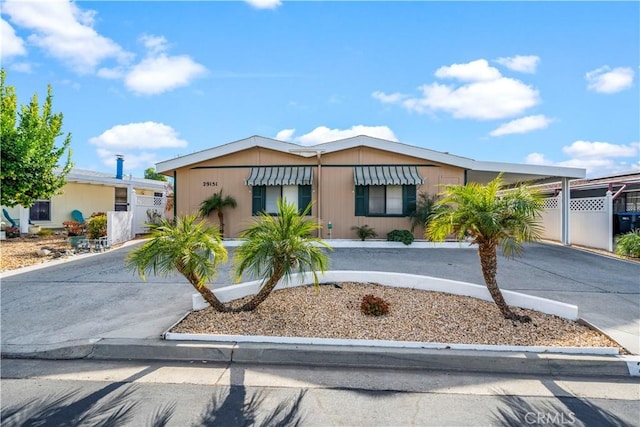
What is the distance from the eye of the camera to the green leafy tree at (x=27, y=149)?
7.98 meters

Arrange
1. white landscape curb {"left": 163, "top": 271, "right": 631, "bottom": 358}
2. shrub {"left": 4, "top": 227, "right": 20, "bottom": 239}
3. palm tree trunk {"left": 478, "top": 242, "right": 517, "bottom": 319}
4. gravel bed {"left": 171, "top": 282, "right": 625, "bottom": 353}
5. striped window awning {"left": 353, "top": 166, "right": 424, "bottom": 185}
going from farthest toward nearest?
1. shrub {"left": 4, "top": 227, "right": 20, "bottom": 239}
2. striped window awning {"left": 353, "top": 166, "right": 424, "bottom": 185}
3. palm tree trunk {"left": 478, "top": 242, "right": 517, "bottom": 319}
4. gravel bed {"left": 171, "top": 282, "right": 625, "bottom": 353}
5. white landscape curb {"left": 163, "top": 271, "right": 631, "bottom": 358}

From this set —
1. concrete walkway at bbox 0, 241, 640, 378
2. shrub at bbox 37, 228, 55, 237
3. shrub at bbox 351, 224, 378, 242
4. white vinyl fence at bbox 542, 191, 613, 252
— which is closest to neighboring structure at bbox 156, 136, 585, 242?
shrub at bbox 351, 224, 378, 242

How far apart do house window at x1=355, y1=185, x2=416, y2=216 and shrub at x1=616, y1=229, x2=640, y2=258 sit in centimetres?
610

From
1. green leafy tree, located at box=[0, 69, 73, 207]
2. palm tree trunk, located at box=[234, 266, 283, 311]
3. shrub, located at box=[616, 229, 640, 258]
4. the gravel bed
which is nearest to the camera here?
the gravel bed

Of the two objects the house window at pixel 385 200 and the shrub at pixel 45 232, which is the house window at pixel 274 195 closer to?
the house window at pixel 385 200

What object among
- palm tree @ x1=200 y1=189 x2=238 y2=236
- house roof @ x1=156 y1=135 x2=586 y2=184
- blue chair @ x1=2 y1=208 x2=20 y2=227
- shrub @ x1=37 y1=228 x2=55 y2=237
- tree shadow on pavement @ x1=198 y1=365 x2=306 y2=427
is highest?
house roof @ x1=156 y1=135 x2=586 y2=184

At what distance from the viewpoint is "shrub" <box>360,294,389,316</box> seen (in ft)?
14.4

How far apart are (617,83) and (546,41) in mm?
3109

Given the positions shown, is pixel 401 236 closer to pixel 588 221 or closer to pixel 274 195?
pixel 274 195

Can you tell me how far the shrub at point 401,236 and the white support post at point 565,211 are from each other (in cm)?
600

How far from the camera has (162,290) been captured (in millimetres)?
5859

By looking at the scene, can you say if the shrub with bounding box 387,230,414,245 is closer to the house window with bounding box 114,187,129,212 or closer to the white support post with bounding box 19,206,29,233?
the white support post with bounding box 19,206,29,233

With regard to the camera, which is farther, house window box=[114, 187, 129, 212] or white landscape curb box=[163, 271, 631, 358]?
house window box=[114, 187, 129, 212]

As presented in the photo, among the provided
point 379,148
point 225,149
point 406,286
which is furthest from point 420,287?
point 225,149
